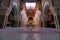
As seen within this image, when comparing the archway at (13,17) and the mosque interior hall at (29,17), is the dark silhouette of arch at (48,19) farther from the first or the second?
the archway at (13,17)

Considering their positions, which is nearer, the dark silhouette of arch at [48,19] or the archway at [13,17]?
the dark silhouette of arch at [48,19]

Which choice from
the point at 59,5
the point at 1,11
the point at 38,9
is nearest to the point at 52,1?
the point at 59,5

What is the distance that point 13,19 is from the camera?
59.3 feet

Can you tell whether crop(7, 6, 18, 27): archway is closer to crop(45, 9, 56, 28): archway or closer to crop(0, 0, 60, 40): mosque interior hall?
crop(0, 0, 60, 40): mosque interior hall

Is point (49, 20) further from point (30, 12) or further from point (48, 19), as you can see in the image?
point (30, 12)

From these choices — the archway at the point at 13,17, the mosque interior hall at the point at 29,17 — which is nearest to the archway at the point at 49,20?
the mosque interior hall at the point at 29,17

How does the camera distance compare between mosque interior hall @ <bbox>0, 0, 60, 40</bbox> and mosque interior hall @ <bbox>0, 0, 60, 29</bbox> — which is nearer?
mosque interior hall @ <bbox>0, 0, 60, 40</bbox>

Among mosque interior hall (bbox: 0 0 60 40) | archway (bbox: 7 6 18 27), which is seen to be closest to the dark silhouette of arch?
mosque interior hall (bbox: 0 0 60 40)

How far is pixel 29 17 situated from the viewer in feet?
93.5

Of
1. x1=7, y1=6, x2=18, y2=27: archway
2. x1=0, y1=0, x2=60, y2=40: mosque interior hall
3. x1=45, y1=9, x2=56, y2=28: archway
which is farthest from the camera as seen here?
x1=7, y1=6, x2=18, y2=27: archway

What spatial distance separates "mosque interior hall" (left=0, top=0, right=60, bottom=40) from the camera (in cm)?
475

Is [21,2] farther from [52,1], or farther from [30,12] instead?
[52,1]

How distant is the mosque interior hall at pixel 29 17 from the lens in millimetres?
4752

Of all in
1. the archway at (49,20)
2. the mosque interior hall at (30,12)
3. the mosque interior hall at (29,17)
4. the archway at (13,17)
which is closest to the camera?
the mosque interior hall at (29,17)
